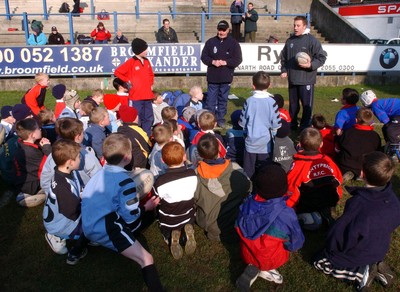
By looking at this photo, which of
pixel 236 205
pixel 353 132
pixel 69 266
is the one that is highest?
pixel 353 132

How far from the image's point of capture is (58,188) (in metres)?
→ 3.50

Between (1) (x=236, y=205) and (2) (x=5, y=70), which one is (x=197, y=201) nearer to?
(1) (x=236, y=205)

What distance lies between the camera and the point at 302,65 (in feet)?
23.1

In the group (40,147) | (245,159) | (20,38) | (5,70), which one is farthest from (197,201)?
(20,38)

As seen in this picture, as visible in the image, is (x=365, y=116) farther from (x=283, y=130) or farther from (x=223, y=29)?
(x=223, y=29)

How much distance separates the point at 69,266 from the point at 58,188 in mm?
835

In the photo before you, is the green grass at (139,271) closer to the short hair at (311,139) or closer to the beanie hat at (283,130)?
the short hair at (311,139)

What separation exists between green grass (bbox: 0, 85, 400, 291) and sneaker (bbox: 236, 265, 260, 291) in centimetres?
12

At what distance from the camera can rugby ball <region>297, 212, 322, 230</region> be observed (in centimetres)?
411

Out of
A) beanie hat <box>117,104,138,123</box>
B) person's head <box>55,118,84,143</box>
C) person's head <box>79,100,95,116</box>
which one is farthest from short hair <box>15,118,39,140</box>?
person's head <box>79,100,95,116</box>

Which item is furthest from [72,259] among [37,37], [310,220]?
[37,37]

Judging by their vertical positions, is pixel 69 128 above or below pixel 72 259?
above

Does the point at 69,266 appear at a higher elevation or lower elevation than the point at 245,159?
lower

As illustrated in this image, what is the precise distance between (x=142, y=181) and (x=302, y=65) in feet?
14.4
